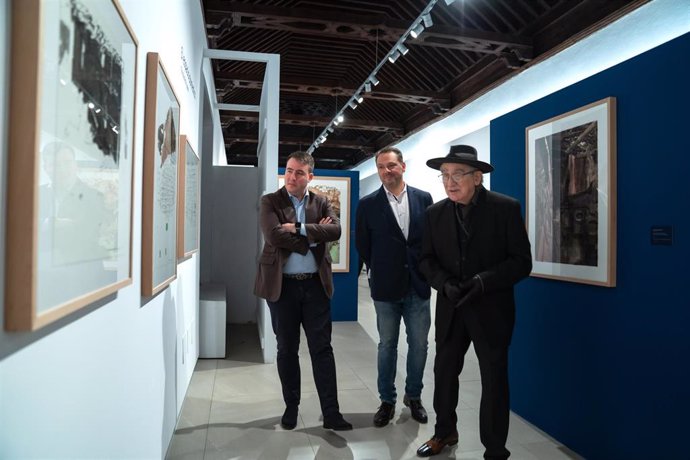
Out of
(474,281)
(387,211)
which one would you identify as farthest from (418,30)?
(474,281)

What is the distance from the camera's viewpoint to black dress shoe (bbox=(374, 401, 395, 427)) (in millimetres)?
3322

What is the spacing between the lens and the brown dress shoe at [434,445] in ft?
9.43

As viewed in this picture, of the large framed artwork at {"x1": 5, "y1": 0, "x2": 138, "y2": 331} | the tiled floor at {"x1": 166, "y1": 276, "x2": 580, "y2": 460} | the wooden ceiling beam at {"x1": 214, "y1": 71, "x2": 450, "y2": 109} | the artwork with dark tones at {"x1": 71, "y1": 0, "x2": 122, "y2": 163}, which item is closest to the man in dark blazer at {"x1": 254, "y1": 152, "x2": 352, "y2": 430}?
the tiled floor at {"x1": 166, "y1": 276, "x2": 580, "y2": 460}

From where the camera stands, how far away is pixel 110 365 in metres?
1.54

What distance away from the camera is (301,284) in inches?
125

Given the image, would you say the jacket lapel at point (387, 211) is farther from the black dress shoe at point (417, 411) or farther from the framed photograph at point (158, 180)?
the framed photograph at point (158, 180)

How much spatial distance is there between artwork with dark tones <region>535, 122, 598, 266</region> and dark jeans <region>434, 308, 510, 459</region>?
84 cm

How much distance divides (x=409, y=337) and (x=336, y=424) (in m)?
0.80

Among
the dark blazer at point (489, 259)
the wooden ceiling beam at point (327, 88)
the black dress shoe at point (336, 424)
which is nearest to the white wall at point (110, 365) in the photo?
the black dress shoe at point (336, 424)

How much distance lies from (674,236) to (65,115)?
103 inches

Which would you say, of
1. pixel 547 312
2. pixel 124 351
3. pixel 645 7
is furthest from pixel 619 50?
pixel 124 351

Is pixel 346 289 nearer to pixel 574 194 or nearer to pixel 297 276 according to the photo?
pixel 297 276

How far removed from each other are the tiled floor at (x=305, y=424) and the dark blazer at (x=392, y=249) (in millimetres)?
954

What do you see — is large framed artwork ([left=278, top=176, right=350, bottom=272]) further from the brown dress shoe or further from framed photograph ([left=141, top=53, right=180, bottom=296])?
framed photograph ([left=141, top=53, right=180, bottom=296])
